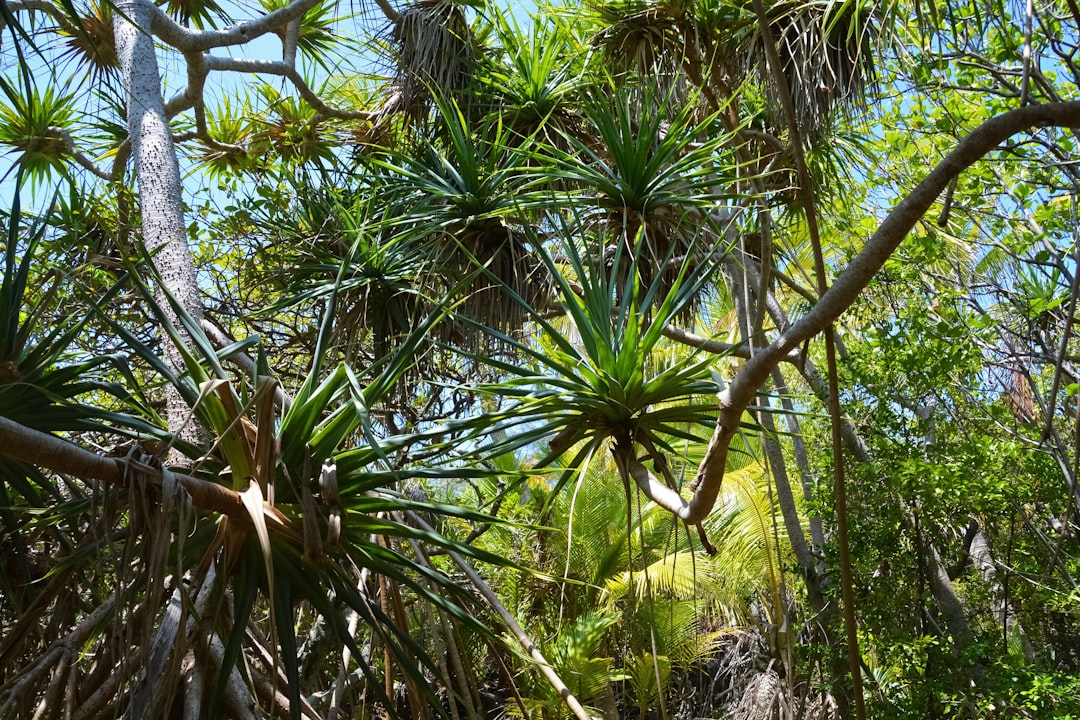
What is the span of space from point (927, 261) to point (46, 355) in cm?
455

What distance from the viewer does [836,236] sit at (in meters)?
7.02

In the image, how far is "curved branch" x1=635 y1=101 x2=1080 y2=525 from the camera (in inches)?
62.8

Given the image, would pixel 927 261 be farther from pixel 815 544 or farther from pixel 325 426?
pixel 325 426

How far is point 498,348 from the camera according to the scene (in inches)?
194

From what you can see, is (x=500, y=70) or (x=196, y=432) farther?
(x=500, y=70)

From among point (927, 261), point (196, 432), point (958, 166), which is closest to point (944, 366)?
point (927, 261)

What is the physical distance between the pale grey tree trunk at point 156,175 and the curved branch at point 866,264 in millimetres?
1707

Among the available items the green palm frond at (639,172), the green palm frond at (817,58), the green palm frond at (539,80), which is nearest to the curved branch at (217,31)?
the green palm frond at (539,80)

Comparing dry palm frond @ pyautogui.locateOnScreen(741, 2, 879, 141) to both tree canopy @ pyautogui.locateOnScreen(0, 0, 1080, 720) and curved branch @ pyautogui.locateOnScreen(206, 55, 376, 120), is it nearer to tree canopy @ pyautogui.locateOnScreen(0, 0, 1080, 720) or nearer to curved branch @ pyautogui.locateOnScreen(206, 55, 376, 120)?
tree canopy @ pyautogui.locateOnScreen(0, 0, 1080, 720)

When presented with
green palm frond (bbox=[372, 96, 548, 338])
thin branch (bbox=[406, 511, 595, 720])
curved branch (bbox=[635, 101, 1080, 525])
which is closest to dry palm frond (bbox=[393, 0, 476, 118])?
green palm frond (bbox=[372, 96, 548, 338])

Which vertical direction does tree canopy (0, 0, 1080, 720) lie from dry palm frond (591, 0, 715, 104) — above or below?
below

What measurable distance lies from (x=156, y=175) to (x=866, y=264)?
2676 mm

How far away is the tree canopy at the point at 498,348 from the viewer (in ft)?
7.01

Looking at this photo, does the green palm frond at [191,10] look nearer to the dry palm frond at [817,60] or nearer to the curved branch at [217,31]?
the curved branch at [217,31]
